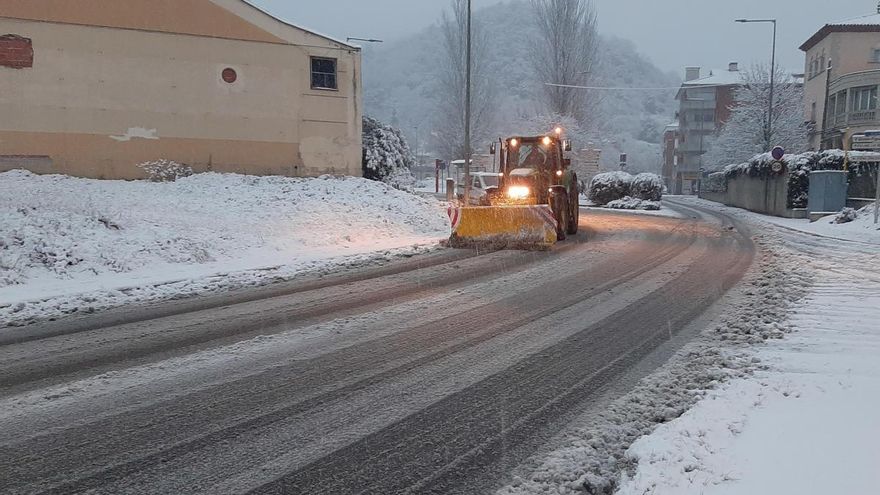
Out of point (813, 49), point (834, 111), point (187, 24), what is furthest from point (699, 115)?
point (187, 24)

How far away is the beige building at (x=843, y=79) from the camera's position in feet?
140

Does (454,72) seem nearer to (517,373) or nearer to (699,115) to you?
(699,115)

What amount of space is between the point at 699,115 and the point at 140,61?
8702 cm

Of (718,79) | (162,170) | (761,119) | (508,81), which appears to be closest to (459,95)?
(761,119)

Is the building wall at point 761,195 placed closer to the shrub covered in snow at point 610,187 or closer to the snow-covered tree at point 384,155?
the shrub covered in snow at point 610,187

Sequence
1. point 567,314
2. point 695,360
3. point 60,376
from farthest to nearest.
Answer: point 567,314
point 695,360
point 60,376

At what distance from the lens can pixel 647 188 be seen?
33.5 metres

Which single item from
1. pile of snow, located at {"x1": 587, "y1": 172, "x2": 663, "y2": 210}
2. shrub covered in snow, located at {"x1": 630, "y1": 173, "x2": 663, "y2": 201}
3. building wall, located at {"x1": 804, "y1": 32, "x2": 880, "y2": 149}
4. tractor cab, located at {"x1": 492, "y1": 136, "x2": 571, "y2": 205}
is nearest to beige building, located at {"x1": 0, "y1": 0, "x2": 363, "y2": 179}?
tractor cab, located at {"x1": 492, "y1": 136, "x2": 571, "y2": 205}

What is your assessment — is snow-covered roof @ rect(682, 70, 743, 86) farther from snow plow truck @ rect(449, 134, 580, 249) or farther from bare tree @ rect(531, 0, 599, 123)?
snow plow truck @ rect(449, 134, 580, 249)

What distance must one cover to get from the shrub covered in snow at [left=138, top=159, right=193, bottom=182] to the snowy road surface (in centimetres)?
1197

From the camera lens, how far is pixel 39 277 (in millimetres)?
8859

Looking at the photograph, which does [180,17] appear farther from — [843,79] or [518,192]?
[843,79]

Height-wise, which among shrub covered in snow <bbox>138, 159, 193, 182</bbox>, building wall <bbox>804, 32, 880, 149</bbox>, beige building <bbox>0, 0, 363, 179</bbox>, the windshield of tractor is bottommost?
shrub covered in snow <bbox>138, 159, 193, 182</bbox>

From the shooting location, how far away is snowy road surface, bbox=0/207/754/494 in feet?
10.7
